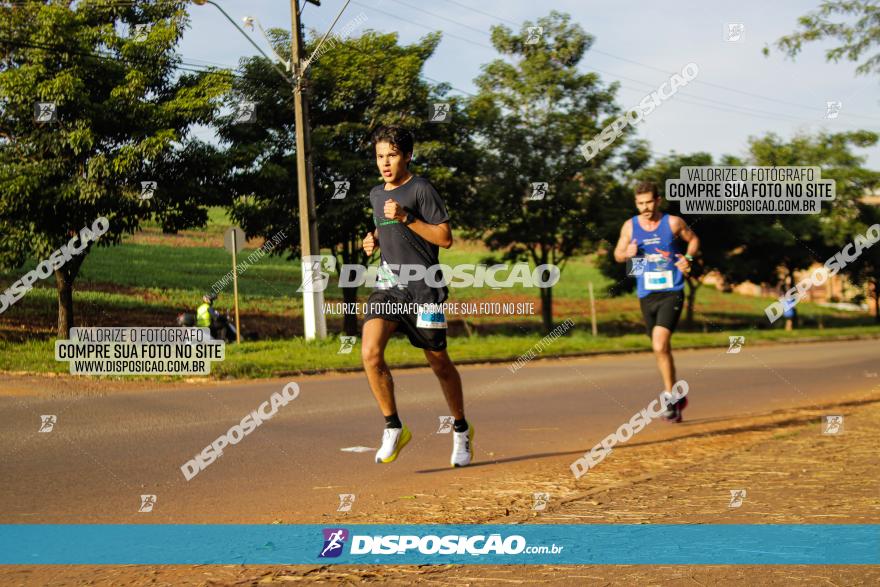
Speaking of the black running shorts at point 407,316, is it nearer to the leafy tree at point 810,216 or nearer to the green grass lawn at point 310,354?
the green grass lawn at point 310,354

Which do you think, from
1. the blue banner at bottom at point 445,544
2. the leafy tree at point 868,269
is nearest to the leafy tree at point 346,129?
the blue banner at bottom at point 445,544

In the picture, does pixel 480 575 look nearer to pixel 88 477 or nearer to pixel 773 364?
pixel 88 477

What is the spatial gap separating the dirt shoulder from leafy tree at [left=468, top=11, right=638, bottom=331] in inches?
906

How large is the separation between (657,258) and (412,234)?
11.7ft

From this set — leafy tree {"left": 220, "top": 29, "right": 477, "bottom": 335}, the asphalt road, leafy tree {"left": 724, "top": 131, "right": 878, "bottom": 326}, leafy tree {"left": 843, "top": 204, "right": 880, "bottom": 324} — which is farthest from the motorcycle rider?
leafy tree {"left": 843, "top": 204, "right": 880, "bottom": 324}

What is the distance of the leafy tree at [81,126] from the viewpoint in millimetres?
18703

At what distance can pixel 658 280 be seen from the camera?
8.52 metres

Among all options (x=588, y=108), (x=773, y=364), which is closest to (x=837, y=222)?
(x=588, y=108)

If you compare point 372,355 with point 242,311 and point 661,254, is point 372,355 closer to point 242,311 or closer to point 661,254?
point 661,254

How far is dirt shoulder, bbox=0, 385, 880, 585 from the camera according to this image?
361 cm

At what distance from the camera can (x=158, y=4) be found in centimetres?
2164

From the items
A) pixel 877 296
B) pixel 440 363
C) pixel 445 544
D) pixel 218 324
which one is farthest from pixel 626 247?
pixel 877 296

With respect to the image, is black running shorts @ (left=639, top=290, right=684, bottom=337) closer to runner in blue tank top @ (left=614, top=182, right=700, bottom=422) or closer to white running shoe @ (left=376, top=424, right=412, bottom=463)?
runner in blue tank top @ (left=614, top=182, right=700, bottom=422)

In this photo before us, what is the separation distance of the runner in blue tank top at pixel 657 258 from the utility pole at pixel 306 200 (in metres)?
11.9
